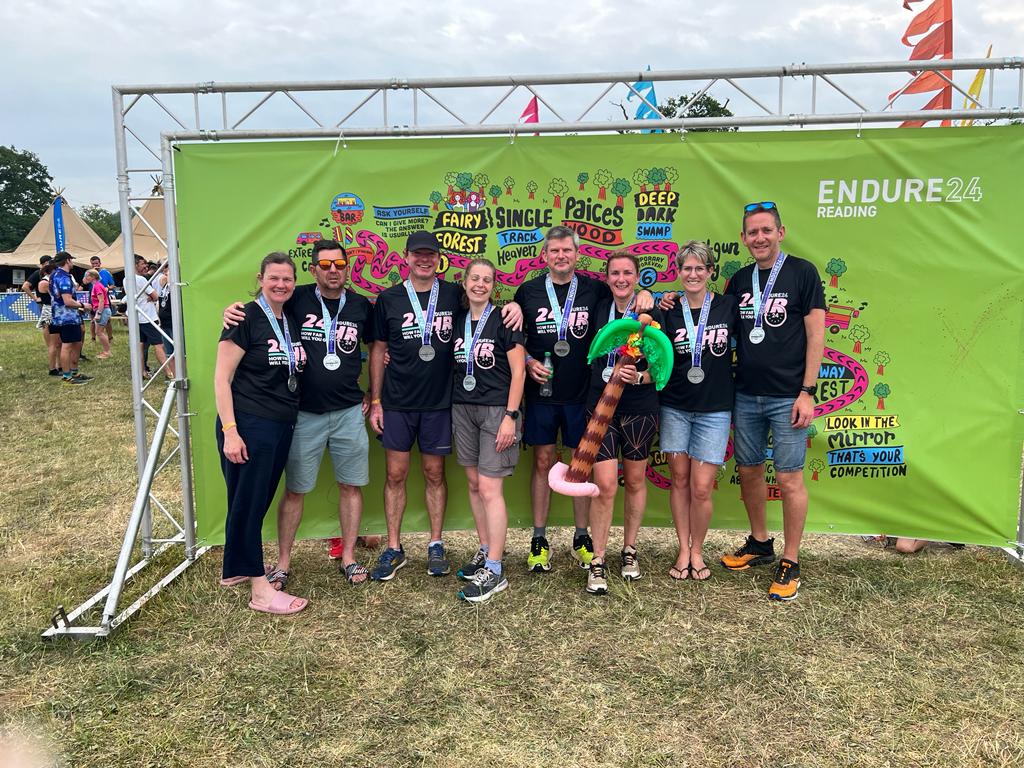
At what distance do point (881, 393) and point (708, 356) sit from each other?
4.27 feet

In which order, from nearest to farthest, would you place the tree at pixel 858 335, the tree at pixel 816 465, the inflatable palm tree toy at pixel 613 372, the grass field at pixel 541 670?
the grass field at pixel 541 670, the inflatable palm tree toy at pixel 613 372, the tree at pixel 858 335, the tree at pixel 816 465

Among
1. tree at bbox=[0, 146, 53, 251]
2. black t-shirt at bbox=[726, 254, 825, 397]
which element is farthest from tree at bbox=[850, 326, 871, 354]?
tree at bbox=[0, 146, 53, 251]

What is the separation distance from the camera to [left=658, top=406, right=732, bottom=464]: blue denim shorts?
382cm

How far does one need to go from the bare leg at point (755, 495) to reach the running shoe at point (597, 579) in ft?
3.32

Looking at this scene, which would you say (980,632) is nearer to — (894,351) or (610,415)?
(894,351)

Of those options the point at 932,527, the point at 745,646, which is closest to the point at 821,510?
the point at 932,527

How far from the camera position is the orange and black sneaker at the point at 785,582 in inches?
149

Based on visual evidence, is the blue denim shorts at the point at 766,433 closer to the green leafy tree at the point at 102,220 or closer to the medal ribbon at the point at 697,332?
the medal ribbon at the point at 697,332

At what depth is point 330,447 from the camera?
3.97 m

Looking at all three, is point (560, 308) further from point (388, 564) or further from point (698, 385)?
point (388, 564)

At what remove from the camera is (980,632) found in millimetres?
3441

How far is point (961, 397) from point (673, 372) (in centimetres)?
190

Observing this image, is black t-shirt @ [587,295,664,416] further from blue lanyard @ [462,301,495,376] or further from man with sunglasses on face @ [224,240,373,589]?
man with sunglasses on face @ [224,240,373,589]

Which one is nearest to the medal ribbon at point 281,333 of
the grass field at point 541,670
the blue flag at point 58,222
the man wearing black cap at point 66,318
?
the grass field at point 541,670
